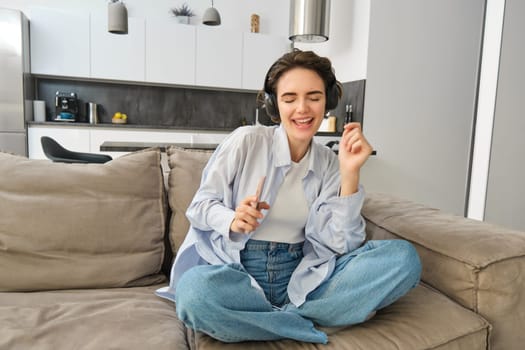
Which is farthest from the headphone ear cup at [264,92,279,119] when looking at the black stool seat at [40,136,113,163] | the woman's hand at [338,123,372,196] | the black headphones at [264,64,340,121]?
the black stool seat at [40,136,113,163]

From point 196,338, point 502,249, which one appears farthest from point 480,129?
point 196,338

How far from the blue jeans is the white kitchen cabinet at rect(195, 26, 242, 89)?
145 inches

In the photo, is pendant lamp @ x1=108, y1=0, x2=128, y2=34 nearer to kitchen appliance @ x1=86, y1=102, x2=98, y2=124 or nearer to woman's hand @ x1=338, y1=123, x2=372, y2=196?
kitchen appliance @ x1=86, y1=102, x2=98, y2=124

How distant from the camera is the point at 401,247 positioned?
1104 millimetres

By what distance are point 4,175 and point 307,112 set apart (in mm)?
983

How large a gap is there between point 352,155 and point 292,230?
0.96 feet

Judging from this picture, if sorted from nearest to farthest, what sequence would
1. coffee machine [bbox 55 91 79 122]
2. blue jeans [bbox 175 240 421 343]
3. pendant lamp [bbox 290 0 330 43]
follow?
blue jeans [bbox 175 240 421 343] < pendant lamp [bbox 290 0 330 43] < coffee machine [bbox 55 91 79 122]

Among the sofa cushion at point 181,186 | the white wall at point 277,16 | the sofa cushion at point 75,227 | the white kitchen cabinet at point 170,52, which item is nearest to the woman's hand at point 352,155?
the sofa cushion at point 181,186

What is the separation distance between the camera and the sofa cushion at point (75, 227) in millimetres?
1283

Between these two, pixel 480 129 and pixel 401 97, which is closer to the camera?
pixel 480 129

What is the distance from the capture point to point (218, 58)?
180 inches

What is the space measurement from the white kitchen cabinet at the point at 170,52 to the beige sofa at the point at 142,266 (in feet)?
10.2

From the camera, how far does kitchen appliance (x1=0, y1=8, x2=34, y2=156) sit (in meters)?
3.78

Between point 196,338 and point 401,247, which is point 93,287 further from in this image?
point 401,247
